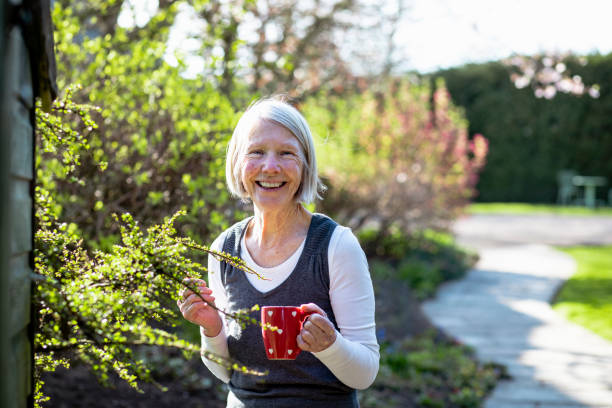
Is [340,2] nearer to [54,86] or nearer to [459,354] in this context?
[459,354]

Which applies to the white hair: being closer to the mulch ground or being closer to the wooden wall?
the wooden wall

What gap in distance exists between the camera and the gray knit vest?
168 centimetres

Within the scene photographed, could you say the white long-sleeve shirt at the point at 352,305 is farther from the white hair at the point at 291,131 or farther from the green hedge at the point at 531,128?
the green hedge at the point at 531,128

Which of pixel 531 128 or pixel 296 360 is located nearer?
pixel 296 360

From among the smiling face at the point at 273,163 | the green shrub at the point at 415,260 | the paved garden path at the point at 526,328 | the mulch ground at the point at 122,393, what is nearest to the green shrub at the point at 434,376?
the paved garden path at the point at 526,328

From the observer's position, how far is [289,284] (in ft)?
5.61

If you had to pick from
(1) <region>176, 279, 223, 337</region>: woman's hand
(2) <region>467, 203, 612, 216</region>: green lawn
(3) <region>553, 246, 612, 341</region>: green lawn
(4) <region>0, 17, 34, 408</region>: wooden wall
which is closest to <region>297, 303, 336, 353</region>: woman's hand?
(1) <region>176, 279, 223, 337</region>: woman's hand

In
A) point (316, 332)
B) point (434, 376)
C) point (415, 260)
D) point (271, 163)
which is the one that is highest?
point (271, 163)

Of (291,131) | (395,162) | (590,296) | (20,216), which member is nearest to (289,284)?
(291,131)

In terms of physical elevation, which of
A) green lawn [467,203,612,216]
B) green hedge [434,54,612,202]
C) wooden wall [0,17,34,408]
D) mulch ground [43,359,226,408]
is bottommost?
mulch ground [43,359,226,408]

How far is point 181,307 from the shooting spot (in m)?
1.69

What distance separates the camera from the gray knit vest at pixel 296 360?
1.68m

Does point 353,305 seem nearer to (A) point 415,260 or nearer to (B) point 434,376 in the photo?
(B) point 434,376

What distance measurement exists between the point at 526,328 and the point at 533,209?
1307 centimetres
